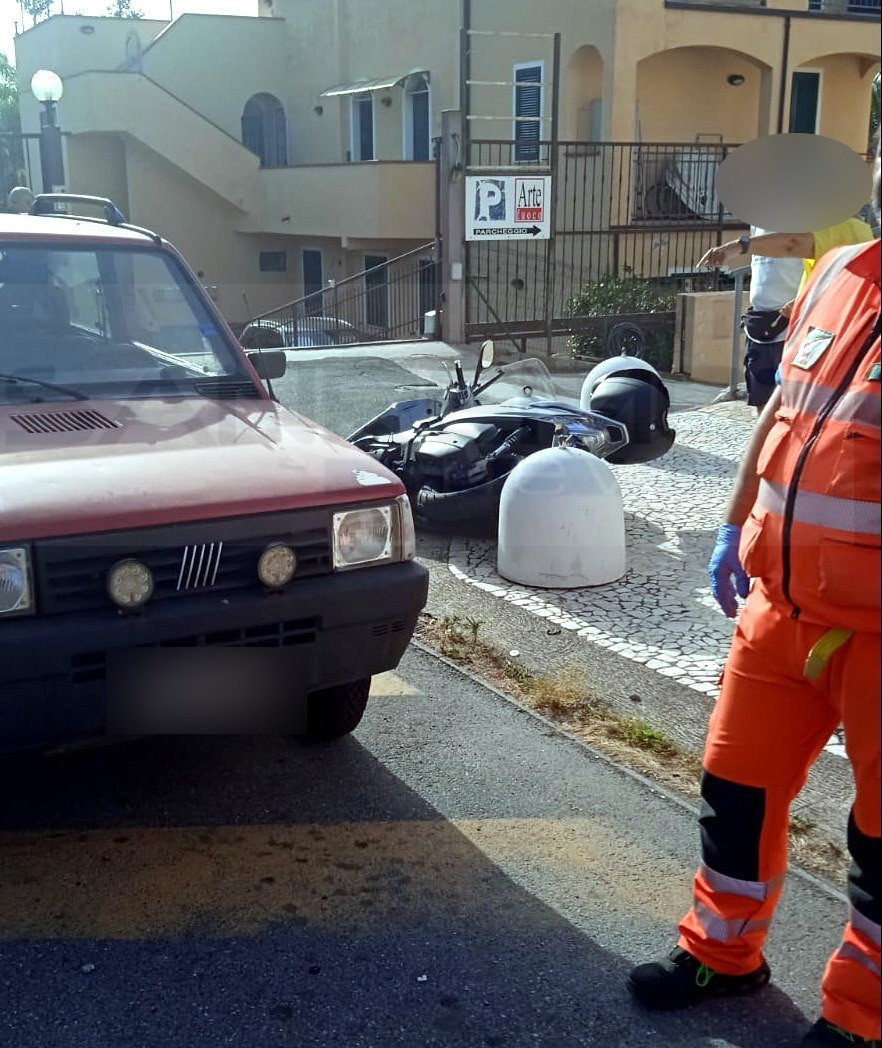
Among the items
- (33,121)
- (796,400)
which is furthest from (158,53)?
(796,400)

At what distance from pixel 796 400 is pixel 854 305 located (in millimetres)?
224

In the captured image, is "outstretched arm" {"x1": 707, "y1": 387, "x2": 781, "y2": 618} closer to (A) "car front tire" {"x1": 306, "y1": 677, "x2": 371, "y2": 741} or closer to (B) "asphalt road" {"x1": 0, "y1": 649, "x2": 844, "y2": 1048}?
(B) "asphalt road" {"x1": 0, "y1": 649, "x2": 844, "y2": 1048}

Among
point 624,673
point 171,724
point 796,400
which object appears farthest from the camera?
point 624,673

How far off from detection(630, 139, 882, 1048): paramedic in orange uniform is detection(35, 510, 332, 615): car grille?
133 cm

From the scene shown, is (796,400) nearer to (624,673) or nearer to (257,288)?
(624,673)

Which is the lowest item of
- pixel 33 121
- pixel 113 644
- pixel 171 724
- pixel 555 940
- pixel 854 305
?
pixel 555 940

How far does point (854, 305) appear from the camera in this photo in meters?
2.36

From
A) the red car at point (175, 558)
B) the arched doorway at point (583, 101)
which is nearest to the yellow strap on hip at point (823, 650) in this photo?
the red car at point (175, 558)

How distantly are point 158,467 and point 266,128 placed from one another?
2668cm

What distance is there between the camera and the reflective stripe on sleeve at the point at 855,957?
231 centimetres

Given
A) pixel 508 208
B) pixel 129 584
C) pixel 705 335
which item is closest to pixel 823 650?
pixel 129 584

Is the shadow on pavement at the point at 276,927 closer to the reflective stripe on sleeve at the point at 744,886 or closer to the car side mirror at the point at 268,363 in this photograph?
the reflective stripe on sleeve at the point at 744,886

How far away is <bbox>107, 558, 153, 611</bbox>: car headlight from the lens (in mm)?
3074

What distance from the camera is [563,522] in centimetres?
566
